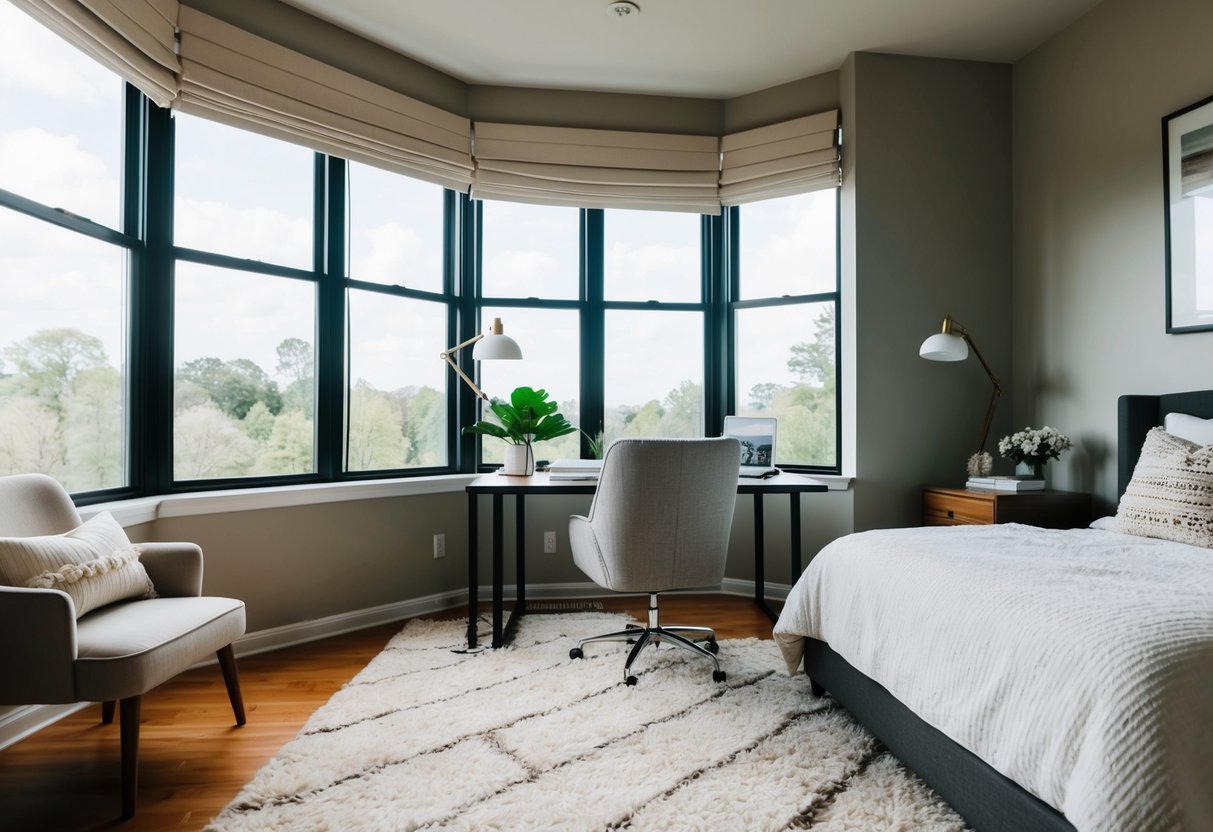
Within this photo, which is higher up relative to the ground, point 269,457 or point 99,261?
point 99,261

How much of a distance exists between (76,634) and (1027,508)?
327 cm

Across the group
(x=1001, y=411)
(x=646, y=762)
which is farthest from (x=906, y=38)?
(x=646, y=762)

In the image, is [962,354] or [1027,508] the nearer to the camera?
[1027,508]

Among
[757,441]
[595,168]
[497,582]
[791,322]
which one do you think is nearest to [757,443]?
[757,441]

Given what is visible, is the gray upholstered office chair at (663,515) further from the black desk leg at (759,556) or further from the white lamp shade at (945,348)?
the white lamp shade at (945,348)

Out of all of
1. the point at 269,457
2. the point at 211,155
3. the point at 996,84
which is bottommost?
the point at 269,457

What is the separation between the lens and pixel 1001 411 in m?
3.59

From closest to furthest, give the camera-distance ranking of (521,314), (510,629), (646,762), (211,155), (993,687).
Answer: (993,687)
(646,762)
(211,155)
(510,629)
(521,314)

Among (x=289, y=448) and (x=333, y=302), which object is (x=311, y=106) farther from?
(x=289, y=448)

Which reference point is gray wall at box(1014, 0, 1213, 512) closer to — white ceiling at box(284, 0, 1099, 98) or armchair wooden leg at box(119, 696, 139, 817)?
white ceiling at box(284, 0, 1099, 98)

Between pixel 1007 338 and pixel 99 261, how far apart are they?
3.96 meters

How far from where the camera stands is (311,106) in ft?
10.1

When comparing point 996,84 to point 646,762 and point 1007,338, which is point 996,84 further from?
point 646,762

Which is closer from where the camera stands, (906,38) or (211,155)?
(211,155)
